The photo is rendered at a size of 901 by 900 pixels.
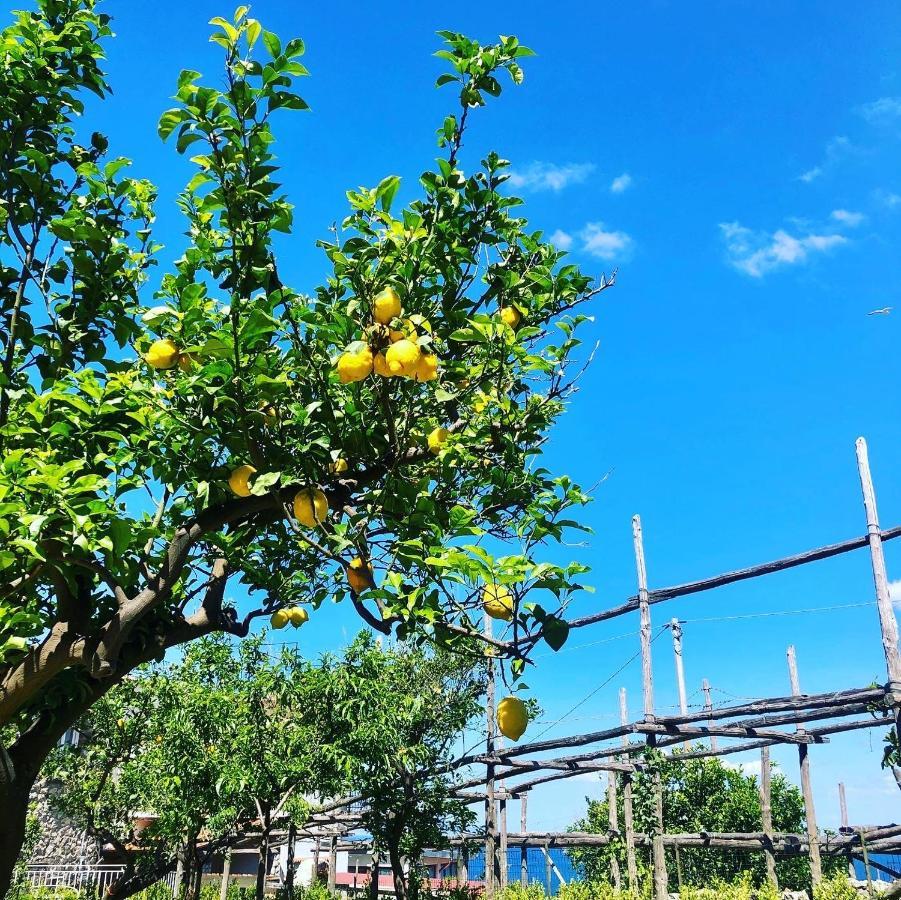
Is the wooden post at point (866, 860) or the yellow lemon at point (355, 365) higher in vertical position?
the yellow lemon at point (355, 365)

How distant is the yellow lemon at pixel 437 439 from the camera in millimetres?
2855

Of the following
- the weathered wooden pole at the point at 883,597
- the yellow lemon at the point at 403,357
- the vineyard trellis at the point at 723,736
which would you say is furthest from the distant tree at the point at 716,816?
the yellow lemon at the point at 403,357

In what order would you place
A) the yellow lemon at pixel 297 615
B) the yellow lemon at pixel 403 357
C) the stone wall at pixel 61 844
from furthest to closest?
the stone wall at pixel 61 844 → the yellow lemon at pixel 297 615 → the yellow lemon at pixel 403 357

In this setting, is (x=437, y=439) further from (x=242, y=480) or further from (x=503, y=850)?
(x=503, y=850)

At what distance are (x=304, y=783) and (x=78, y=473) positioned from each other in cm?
773

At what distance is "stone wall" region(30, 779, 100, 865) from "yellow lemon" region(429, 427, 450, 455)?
41.0 feet

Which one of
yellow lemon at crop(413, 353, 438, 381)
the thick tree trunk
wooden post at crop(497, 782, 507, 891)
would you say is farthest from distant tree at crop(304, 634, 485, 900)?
yellow lemon at crop(413, 353, 438, 381)

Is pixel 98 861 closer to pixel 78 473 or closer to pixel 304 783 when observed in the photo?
pixel 304 783

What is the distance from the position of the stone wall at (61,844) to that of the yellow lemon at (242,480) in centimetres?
1207

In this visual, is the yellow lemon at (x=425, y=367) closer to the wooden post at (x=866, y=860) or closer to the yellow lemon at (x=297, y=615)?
the yellow lemon at (x=297, y=615)

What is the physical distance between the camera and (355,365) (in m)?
2.45

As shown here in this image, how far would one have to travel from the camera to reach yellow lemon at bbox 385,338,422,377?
2.40 metres

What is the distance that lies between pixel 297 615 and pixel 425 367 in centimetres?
193

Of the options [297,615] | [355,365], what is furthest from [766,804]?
[355,365]
